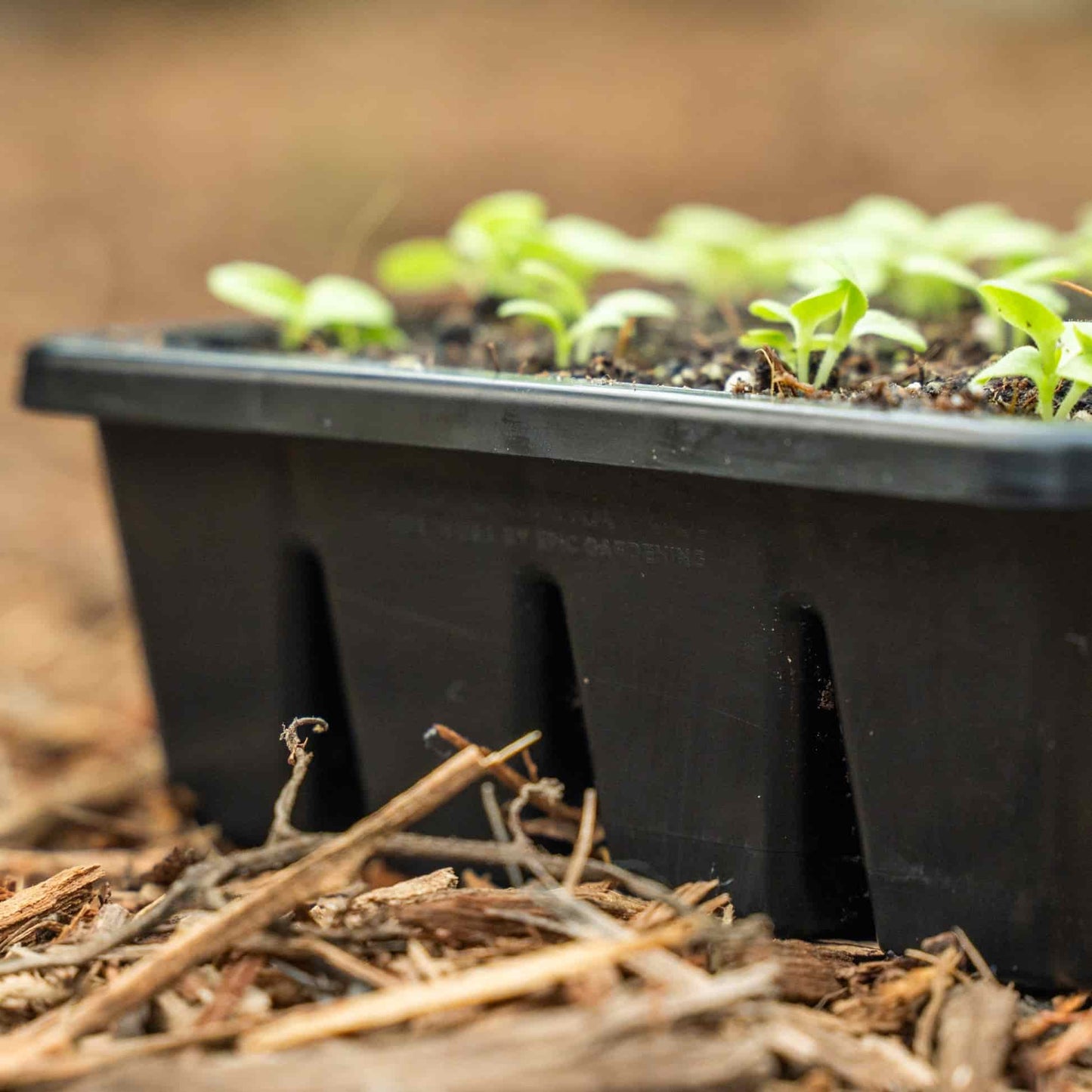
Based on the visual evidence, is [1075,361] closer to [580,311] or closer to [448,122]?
[580,311]

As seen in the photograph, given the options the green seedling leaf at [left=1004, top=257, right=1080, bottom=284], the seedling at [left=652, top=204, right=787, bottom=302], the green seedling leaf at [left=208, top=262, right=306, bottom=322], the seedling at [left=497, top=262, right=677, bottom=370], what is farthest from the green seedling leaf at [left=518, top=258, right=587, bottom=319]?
the green seedling leaf at [left=1004, top=257, right=1080, bottom=284]

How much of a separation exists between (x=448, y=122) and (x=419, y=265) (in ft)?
8.36

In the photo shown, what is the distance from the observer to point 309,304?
1262 mm

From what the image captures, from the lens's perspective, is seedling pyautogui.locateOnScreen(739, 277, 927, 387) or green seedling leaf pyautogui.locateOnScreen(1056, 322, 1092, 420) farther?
seedling pyautogui.locateOnScreen(739, 277, 927, 387)

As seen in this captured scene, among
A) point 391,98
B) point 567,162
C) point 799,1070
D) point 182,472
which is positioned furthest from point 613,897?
point 391,98

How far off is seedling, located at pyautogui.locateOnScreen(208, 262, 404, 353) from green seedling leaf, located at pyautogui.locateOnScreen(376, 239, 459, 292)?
0.41 feet

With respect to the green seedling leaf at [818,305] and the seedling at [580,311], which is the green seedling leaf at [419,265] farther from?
the green seedling leaf at [818,305]

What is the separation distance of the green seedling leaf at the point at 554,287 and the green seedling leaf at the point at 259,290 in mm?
236

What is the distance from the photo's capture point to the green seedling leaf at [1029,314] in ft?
2.83

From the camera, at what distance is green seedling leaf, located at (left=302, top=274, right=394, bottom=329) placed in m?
1.24

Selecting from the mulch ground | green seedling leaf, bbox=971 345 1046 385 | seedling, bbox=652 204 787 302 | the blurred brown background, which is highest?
the blurred brown background

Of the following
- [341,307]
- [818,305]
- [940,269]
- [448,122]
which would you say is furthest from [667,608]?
[448,122]

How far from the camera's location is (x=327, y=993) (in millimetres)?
740

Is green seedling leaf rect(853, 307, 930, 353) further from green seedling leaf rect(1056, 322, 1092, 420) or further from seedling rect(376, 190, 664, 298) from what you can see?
seedling rect(376, 190, 664, 298)
